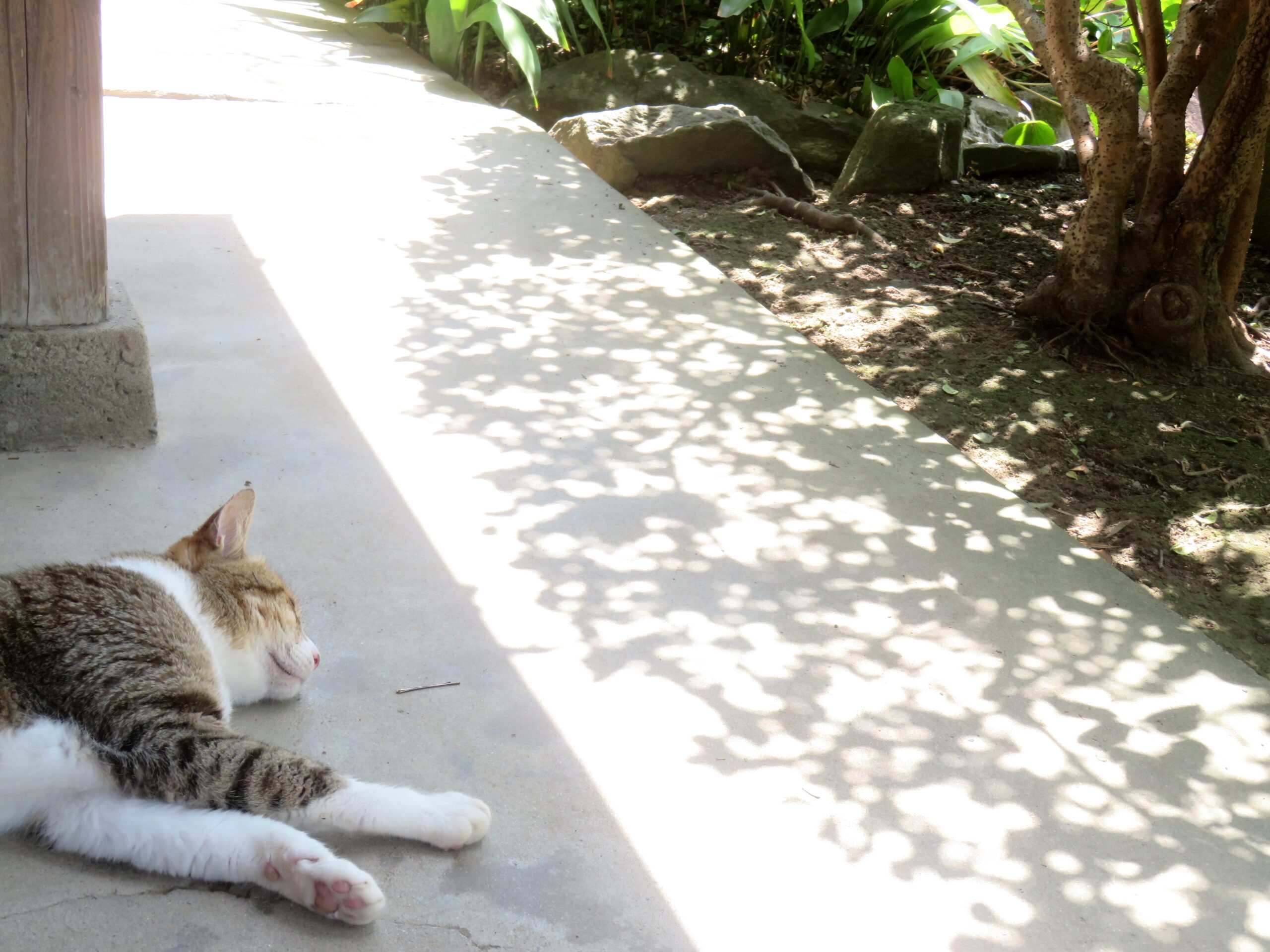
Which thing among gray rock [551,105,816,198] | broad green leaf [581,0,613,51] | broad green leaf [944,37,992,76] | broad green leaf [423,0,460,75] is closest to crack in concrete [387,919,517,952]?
gray rock [551,105,816,198]

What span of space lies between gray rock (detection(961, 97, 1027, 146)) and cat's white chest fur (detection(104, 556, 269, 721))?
296 inches

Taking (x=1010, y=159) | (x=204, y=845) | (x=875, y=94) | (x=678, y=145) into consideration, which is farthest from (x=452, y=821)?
(x=875, y=94)

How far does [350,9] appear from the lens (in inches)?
422

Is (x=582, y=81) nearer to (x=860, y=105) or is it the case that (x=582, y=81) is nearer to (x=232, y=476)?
(x=860, y=105)

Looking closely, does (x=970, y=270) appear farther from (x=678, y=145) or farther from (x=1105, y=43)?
(x=1105, y=43)

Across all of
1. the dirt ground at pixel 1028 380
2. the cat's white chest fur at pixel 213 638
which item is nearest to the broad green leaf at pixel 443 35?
the dirt ground at pixel 1028 380

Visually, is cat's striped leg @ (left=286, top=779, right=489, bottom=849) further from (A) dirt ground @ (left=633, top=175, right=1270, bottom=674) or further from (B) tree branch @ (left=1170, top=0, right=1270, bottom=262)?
(B) tree branch @ (left=1170, top=0, right=1270, bottom=262)

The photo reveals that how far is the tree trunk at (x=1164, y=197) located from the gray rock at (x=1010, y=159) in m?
2.41

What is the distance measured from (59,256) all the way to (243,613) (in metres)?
1.53

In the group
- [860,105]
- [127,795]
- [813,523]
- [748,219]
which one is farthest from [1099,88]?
[127,795]

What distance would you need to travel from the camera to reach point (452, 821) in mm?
2422

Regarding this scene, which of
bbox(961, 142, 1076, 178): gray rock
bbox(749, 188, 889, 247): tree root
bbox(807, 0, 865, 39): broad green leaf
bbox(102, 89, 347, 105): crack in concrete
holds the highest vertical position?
bbox(807, 0, 865, 39): broad green leaf

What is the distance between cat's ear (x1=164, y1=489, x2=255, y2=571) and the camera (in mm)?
2824

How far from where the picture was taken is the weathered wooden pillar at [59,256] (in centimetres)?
329
